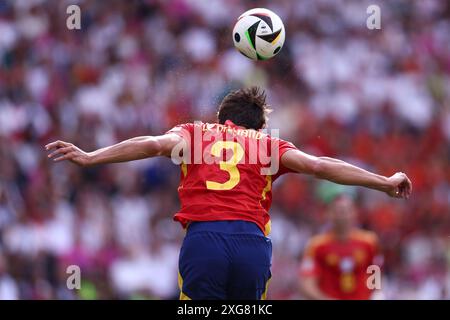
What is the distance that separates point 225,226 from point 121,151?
79 cm

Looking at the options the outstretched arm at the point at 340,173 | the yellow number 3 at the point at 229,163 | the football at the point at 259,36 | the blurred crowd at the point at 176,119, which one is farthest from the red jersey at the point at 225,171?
the blurred crowd at the point at 176,119

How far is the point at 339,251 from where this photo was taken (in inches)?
376

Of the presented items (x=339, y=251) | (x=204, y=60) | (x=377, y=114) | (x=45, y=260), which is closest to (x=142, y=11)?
(x=204, y=60)

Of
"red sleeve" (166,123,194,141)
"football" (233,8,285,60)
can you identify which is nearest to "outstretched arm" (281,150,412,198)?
"red sleeve" (166,123,194,141)

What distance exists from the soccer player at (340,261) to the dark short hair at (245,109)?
2253mm

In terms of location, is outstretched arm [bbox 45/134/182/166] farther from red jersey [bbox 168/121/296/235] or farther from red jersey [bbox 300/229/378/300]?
red jersey [bbox 300/229/378/300]

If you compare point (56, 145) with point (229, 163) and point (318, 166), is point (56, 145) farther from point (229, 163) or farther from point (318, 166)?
point (318, 166)

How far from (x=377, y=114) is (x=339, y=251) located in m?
5.73

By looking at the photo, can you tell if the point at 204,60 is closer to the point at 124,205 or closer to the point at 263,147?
the point at 124,205

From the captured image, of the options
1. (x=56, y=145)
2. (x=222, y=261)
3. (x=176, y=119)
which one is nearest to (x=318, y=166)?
(x=222, y=261)

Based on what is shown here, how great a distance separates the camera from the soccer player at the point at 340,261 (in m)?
9.38

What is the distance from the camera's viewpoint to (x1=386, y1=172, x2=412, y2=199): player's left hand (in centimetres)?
705

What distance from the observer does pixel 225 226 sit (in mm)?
6945

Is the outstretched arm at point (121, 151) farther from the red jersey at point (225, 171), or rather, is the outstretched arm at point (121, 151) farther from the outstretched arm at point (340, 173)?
the outstretched arm at point (340, 173)
